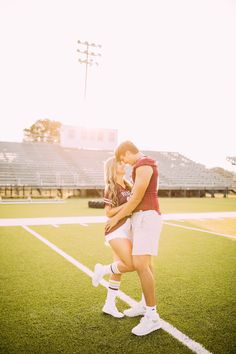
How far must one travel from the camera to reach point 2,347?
2992 millimetres

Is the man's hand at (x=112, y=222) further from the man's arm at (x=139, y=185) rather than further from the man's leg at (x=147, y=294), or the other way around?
the man's leg at (x=147, y=294)

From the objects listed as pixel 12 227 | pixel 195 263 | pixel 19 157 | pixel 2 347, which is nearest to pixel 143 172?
pixel 2 347

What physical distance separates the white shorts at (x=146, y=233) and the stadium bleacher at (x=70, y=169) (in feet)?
73.0

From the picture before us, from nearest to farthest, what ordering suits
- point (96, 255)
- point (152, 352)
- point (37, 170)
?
point (152, 352) → point (96, 255) → point (37, 170)

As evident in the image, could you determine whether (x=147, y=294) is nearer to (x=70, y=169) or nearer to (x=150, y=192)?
(x=150, y=192)

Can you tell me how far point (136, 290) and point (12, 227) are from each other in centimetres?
642

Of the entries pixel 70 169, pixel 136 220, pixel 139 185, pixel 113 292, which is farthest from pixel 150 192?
pixel 70 169

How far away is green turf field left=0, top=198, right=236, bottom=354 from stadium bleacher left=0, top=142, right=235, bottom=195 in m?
19.1

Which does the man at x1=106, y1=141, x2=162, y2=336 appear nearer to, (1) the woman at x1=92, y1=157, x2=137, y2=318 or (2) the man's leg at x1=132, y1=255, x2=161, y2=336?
(2) the man's leg at x1=132, y1=255, x2=161, y2=336

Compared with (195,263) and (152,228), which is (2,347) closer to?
(152,228)

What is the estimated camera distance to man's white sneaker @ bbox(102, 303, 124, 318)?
12.0 feet

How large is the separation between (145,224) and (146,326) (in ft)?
3.52

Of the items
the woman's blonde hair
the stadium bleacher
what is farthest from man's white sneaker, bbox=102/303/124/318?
the stadium bleacher

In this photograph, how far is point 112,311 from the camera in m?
3.68
